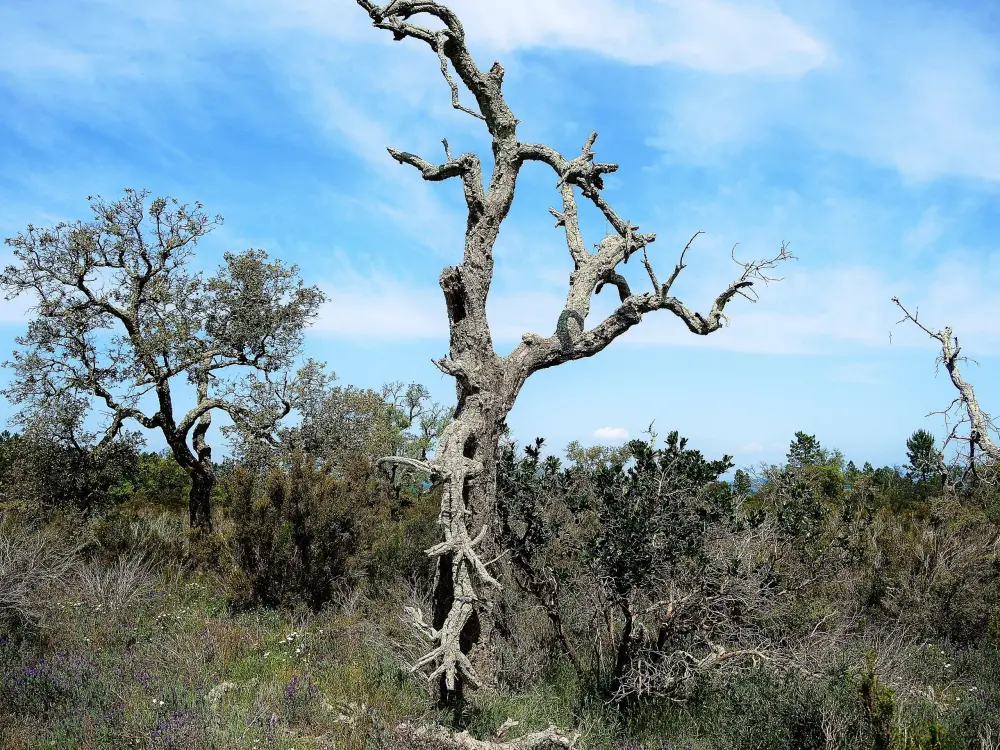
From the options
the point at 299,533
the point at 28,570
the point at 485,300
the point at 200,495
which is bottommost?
the point at 28,570

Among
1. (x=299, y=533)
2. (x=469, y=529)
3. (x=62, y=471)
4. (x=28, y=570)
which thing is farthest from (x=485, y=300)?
(x=62, y=471)

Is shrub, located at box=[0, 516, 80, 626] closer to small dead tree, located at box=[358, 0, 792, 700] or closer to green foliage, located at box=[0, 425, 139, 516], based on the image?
green foliage, located at box=[0, 425, 139, 516]

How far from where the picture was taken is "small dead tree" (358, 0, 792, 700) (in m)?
6.58

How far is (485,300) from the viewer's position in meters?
7.43

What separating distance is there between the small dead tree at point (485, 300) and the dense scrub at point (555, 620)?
2.80ft

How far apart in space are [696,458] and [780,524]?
233cm

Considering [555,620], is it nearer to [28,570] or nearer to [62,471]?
[28,570]

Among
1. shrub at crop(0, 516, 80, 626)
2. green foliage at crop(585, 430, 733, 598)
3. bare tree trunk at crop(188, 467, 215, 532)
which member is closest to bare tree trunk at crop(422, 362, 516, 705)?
green foliage at crop(585, 430, 733, 598)

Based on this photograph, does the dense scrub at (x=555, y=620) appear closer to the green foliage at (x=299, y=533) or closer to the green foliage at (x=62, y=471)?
the green foliage at (x=299, y=533)

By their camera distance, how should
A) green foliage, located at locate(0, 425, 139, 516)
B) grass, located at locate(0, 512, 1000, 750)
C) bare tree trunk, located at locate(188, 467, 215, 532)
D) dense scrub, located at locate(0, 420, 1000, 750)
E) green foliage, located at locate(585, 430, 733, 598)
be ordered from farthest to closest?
bare tree trunk, located at locate(188, 467, 215, 532) < green foliage, located at locate(0, 425, 139, 516) < green foliage, located at locate(585, 430, 733, 598) < dense scrub, located at locate(0, 420, 1000, 750) < grass, located at locate(0, 512, 1000, 750)

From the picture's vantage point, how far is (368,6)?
7.95 m

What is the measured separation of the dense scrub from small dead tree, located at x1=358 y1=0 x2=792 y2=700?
855 millimetres

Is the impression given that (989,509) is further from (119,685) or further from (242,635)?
(119,685)

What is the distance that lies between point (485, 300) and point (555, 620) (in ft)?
11.3
